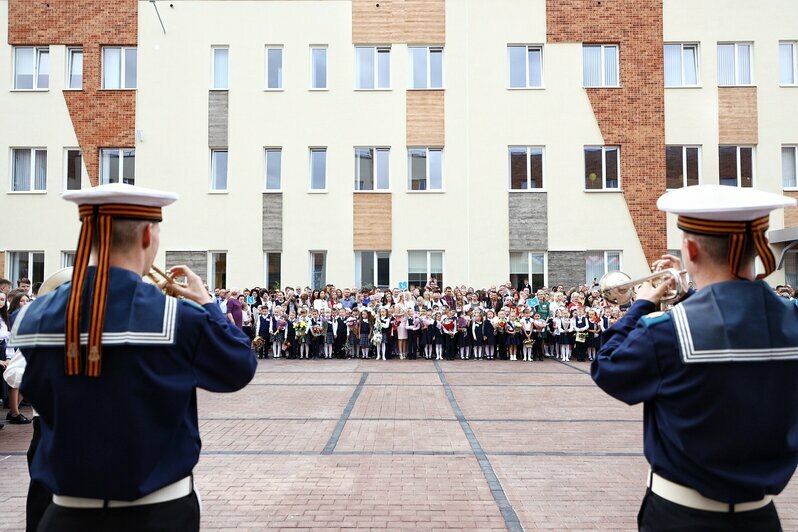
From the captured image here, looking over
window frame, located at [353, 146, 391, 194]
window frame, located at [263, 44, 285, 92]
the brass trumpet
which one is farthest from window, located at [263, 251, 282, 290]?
the brass trumpet

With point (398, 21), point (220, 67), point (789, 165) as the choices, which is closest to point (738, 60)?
point (789, 165)

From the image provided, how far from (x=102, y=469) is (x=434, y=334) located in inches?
647

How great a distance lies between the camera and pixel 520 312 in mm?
18547

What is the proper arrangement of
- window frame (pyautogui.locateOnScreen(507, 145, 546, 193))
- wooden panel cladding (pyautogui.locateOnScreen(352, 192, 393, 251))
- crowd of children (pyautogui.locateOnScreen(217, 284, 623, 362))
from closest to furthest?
crowd of children (pyautogui.locateOnScreen(217, 284, 623, 362)) → wooden panel cladding (pyautogui.locateOnScreen(352, 192, 393, 251)) → window frame (pyautogui.locateOnScreen(507, 145, 546, 193))

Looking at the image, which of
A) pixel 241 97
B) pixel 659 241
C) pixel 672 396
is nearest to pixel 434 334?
pixel 659 241

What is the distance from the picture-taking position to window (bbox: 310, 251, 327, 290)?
74.1 feet

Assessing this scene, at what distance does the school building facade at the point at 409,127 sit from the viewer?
22.3 meters

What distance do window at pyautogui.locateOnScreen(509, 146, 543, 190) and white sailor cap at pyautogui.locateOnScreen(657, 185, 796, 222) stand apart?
20371 mm

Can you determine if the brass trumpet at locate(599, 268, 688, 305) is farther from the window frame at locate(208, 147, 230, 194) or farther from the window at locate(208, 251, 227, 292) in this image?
the window frame at locate(208, 147, 230, 194)

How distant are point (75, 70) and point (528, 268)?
1808cm

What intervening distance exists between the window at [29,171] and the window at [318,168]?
32.1 ft

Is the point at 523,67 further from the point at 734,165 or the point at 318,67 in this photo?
the point at 734,165

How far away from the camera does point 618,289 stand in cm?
429

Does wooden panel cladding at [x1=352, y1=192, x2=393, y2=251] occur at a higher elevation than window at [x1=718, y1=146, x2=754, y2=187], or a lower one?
lower
